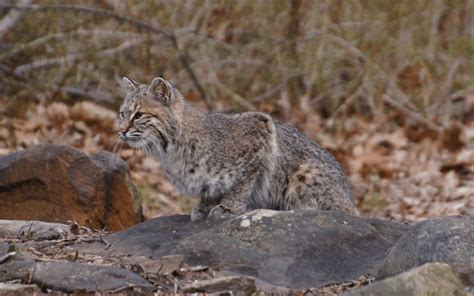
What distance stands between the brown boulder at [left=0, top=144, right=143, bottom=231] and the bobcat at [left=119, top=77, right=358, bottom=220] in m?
0.73

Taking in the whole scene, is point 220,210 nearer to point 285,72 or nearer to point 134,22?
point 134,22

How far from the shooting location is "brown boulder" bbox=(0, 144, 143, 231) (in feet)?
22.7

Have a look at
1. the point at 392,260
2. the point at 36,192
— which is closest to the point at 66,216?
the point at 36,192

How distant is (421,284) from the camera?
4.32m

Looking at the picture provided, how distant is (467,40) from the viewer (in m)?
13.6

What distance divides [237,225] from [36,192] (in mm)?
2020

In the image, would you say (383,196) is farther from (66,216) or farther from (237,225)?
Result: (237,225)

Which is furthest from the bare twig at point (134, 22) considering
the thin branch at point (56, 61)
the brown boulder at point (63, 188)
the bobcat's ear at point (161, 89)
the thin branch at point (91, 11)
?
the bobcat's ear at point (161, 89)

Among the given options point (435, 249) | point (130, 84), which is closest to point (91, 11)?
point (130, 84)

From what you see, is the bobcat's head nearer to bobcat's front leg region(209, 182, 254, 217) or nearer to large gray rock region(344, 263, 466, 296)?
bobcat's front leg region(209, 182, 254, 217)

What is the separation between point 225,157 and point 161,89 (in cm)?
61

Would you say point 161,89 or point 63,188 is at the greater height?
point 161,89

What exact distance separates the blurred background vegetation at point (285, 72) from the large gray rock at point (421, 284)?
5.29m

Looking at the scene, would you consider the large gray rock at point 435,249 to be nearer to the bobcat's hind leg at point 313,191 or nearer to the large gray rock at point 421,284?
the large gray rock at point 421,284
